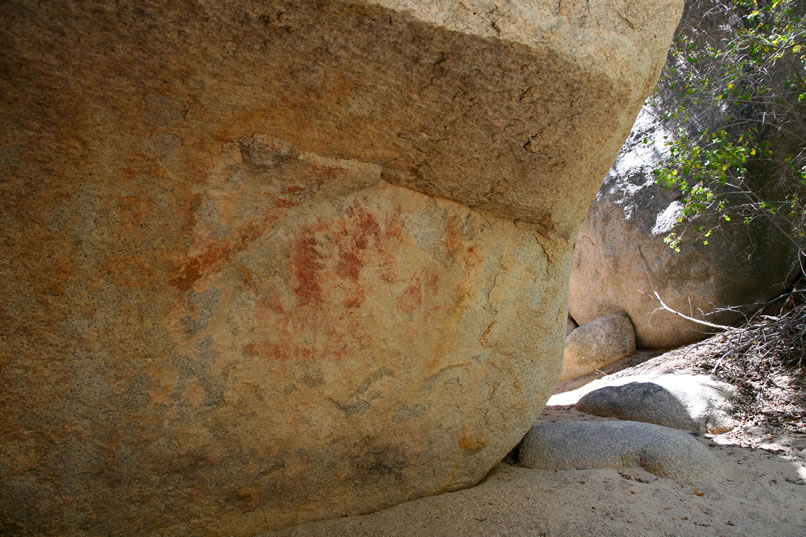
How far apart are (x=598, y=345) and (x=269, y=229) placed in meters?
4.37

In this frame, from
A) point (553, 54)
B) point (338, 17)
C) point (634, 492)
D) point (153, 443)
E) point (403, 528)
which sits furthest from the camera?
point (634, 492)

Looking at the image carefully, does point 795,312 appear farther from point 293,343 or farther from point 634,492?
point 293,343

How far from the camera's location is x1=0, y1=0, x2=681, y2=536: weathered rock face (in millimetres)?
1280

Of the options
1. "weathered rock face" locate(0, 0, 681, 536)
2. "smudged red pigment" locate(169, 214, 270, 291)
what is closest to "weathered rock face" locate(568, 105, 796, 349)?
"weathered rock face" locate(0, 0, 681, 536)

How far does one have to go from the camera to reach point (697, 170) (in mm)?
3928

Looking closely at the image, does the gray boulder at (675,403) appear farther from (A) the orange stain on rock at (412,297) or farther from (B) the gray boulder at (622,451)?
(A) the orange stain on rock at (412,297)

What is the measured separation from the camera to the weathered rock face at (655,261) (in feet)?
14.4

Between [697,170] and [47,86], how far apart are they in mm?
3983

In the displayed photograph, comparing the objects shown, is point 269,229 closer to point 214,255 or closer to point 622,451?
point 214,255

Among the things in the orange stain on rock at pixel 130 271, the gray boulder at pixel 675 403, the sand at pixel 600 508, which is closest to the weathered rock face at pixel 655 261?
the gray boulder at pixel 675 403

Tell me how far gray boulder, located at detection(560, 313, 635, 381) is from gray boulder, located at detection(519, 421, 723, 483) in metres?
2.75

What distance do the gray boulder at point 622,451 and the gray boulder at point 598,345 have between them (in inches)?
108

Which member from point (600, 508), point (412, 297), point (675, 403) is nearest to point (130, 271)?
point (412, 297)

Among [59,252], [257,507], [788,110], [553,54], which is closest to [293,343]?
[257,507]
